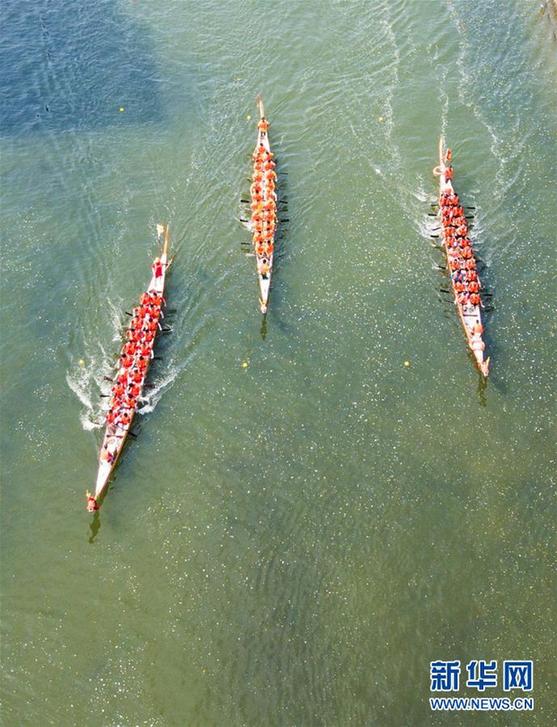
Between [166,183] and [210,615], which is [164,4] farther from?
[210,615]

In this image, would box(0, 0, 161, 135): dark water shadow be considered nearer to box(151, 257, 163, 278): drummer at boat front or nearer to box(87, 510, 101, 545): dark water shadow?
box(151, 257, 163, 278): drummer at boat front

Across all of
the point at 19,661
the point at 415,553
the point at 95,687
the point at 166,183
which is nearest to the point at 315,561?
the point at 415,553

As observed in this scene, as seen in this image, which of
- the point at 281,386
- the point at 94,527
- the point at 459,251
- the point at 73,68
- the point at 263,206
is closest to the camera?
the point at 94,527

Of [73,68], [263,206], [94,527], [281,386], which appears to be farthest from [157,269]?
[73,68]

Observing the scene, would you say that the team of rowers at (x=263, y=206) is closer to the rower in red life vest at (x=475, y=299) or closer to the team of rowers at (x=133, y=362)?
the team of rowers at (x=133, y=362)

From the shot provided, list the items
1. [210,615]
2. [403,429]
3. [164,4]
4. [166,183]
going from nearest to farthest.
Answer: [210,615] < [403,429] < [166,183] < [164,4]

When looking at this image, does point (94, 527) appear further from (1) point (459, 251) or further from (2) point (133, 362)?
(1) point (459, 251)

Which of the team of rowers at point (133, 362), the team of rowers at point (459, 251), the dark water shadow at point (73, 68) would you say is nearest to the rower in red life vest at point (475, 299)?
the team of rowers at point (459, 251)
